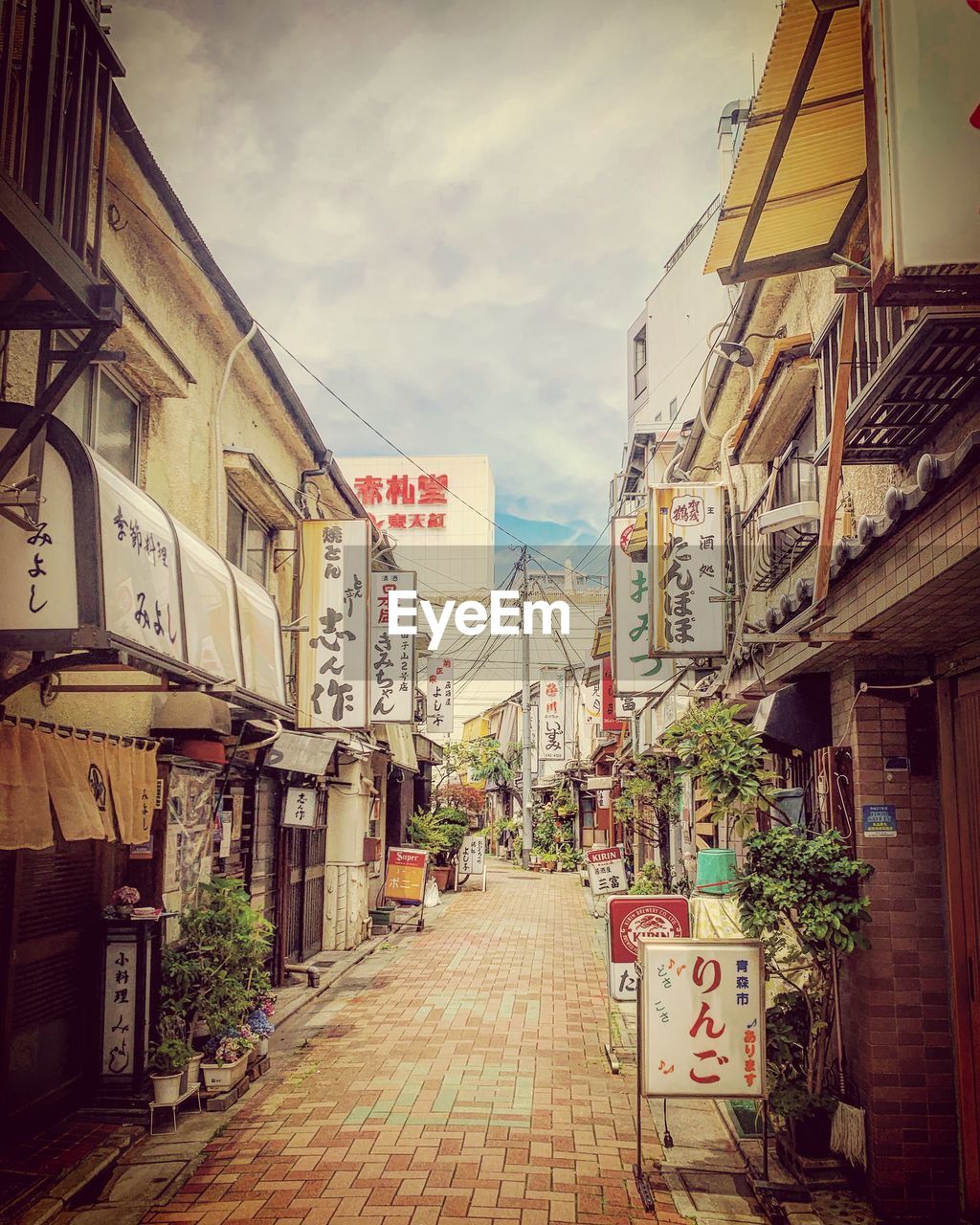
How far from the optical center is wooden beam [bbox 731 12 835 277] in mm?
4762

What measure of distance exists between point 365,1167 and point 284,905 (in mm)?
6994

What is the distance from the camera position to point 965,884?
6172 millimetres

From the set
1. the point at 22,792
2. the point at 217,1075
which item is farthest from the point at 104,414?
the point at 217,1075

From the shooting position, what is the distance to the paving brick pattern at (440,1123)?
6.38 m

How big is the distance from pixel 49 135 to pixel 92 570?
2.25 metres

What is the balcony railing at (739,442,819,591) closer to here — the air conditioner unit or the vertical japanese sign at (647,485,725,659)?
the vertical japanese sign at (647,485,725,659)

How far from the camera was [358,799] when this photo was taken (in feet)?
55.9

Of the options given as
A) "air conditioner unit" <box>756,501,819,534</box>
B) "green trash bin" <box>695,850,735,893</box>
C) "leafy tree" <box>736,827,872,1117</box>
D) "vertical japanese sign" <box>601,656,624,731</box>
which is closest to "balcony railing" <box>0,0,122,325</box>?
"air conditioner unit" <box>756,501,819,534</box>

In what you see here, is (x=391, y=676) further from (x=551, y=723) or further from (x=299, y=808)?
(x=551, y=723)

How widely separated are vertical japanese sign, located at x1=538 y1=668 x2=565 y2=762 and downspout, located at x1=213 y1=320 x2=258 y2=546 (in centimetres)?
2377

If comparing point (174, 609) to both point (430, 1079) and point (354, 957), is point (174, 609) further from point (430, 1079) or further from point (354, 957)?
point (354, 957)

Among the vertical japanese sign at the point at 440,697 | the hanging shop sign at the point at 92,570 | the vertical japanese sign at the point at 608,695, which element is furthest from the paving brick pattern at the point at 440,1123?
the vertical japanese sign at the point at 440,697

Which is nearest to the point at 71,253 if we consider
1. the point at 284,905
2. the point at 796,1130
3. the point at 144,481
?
the point at 144,481

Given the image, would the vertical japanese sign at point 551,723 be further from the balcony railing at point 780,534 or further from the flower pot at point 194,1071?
the flower pot at point 194,1071
